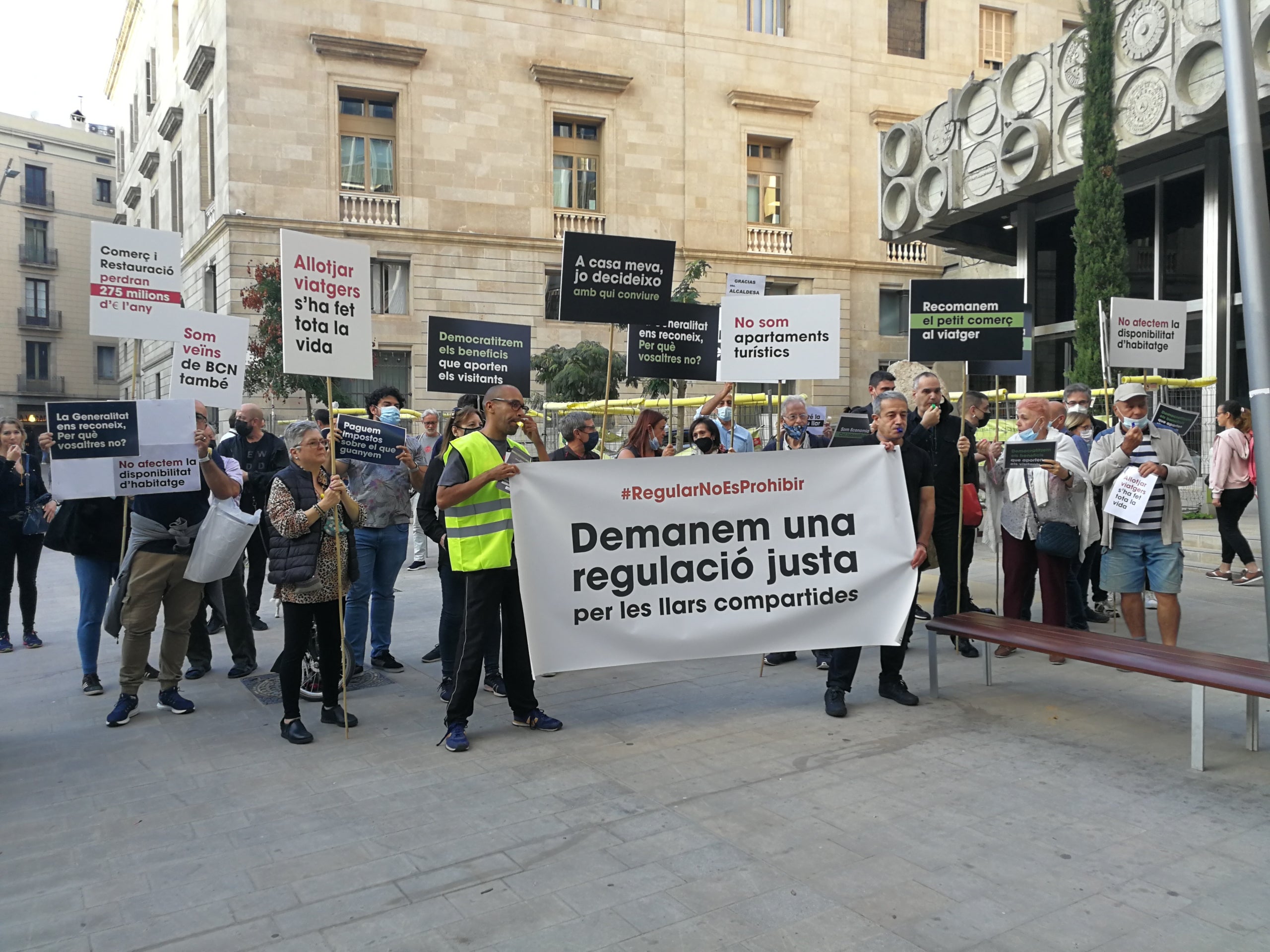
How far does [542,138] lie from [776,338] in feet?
80.4

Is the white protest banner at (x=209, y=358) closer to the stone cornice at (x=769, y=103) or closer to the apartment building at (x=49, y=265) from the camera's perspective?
the stone cornice at (x=769, y=103)

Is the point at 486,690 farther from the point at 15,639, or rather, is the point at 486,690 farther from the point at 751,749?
the point at 15,639

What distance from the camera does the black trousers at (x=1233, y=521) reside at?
425 inches

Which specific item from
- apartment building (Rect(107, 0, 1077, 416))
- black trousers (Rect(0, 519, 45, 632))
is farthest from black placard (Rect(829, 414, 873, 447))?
apartment building (Rect(107, 0, 1077, 416))

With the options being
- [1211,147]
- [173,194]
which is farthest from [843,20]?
[173,194]

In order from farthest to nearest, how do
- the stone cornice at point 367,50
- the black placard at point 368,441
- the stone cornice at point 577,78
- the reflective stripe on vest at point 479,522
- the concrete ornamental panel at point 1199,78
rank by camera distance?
the stone cornice at point 577,78, the stone cornice at point 367,50, the concrete ornamental panel at point 1199,78, the black placard at point 368,441, the reflective stripe on vest at point 479,522

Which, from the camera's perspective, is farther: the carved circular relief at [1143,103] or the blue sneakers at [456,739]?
the carved circular relief at [1143,103]

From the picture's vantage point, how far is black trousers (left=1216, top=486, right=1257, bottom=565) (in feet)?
35.4

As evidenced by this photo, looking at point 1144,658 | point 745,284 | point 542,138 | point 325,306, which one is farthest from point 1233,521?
point 542,138

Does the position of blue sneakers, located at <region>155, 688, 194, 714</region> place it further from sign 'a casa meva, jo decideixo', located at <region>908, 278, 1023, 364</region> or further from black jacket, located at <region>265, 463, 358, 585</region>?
sign 'a casa meva, jo decideixo', located at <region>908, 278, 1023, 364</region>

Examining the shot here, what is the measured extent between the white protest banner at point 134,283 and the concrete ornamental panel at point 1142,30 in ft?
57.1

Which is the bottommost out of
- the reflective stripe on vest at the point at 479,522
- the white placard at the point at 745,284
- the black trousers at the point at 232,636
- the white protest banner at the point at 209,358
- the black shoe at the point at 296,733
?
the black shoe at the point at 296,733

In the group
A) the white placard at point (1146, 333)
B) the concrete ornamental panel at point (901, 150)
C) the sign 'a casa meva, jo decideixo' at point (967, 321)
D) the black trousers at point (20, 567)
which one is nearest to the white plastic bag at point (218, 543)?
the black trousers at point (20, 567)

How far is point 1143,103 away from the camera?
18.3 metres
